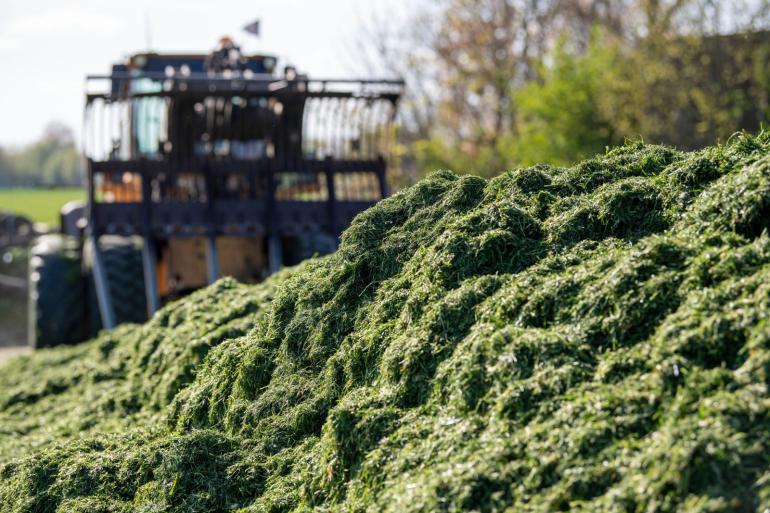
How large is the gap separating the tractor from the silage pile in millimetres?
3280

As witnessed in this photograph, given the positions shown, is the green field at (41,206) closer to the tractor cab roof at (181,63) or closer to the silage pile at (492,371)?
the tractor cab roof at (181,63)

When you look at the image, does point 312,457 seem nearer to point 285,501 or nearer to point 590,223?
point 285,501

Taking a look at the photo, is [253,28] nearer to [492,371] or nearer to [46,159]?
[492,371]

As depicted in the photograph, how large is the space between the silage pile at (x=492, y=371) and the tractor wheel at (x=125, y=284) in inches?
134

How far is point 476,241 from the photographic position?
4.63 metres

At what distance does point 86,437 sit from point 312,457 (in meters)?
1.71

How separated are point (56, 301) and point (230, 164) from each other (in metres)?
2.36

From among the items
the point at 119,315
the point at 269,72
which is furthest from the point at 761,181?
the point at 269,72

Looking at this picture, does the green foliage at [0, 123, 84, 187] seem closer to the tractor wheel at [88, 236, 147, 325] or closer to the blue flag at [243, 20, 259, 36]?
the blue flag at [243, 20, 259, 36]

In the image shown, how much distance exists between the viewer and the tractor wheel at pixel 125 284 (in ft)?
30.7

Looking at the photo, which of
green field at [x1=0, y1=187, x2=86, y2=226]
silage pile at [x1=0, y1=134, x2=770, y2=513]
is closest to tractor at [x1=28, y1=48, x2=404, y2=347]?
silage pile at [x1=0, y1=134, x2=770, y2=513]

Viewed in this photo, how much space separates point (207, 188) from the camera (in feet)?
29.8

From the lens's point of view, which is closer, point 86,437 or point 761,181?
point 761,181

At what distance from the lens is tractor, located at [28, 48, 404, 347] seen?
9.05m
